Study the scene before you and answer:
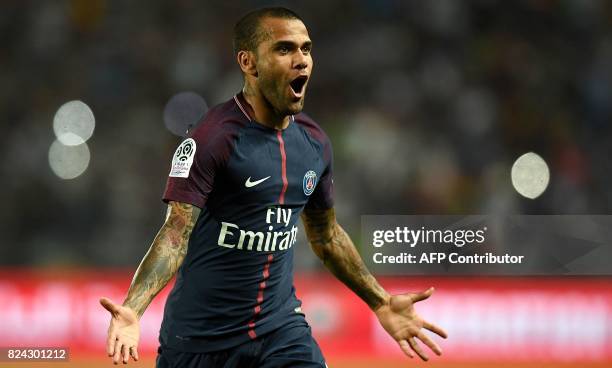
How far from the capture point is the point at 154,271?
3.64 metres

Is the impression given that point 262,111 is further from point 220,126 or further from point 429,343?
point 429,343

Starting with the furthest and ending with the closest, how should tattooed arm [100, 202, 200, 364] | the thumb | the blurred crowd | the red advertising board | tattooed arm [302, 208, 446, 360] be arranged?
the blurred crowd → the red advertising board → tattooed arm [302, 208, 446, 360] → tattooed arm [100, 202, 200, 364] → the thumb

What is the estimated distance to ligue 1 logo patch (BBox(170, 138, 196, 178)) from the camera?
12.3ft

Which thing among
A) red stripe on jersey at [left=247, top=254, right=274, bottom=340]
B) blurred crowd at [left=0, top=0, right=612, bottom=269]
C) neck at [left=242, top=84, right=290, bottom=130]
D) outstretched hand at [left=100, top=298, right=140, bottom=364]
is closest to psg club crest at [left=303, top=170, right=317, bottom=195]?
neck at [left=242, top=84, right=290, bottom=130]

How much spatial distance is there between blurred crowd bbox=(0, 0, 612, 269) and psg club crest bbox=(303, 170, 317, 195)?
4183mm

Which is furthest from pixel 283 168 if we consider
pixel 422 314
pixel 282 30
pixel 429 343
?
pixel 422 314

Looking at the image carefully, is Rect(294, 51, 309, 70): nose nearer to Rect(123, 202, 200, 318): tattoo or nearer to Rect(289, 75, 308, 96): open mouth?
Rect(289, 75, 308, 96): open mouth

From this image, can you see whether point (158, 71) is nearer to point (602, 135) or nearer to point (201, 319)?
point (602, 135)

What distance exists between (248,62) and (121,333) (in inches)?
54.1

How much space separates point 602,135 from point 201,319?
6.31 metres

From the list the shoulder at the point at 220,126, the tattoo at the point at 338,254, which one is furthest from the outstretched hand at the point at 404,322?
the shoulder at the point at 220,126

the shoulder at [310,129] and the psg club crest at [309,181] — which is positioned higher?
the shoulder at [310,129]

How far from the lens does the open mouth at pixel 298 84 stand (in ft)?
13.1

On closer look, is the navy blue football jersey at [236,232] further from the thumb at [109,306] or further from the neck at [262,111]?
the thumb at [109,306]
